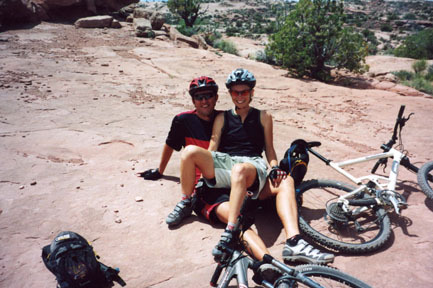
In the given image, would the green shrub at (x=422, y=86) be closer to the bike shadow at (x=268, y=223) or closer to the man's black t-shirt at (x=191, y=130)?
the bike shadow at (x=268, y=223)

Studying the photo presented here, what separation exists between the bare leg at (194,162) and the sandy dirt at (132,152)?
19.4 inches

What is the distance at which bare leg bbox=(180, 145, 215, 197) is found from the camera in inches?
104

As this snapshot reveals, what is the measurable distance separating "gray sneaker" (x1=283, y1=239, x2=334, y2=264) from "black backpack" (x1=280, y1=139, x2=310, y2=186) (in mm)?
747

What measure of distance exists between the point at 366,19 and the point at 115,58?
176ft

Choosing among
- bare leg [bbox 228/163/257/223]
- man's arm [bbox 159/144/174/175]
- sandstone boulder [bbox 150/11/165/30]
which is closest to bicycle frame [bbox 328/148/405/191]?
Answer: bare leg [bbox 228/163/257/223]

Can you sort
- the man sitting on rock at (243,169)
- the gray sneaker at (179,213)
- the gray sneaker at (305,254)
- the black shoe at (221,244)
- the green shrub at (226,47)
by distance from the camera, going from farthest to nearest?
the green shrub at (226,47) → the gray sneaker at (179,213) → the man sitting on rock at (243,169) → the gray sneaker at (305,254) → the black shoe at (221,244)

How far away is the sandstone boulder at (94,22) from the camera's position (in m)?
13.5

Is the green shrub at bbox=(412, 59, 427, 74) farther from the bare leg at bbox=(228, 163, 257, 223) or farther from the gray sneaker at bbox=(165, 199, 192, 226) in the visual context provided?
the gray sneaker at bbox=(165, 199, 192, 226)

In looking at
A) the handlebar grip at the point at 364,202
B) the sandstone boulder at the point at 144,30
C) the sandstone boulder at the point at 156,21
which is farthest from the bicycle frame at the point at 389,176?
the sandstone boulder at the point at 156,21

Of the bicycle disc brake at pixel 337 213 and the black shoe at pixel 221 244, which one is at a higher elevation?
the black shoe at pixel 221 244

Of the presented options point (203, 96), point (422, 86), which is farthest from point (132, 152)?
point (422, 86)

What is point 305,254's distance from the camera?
218 centimetres

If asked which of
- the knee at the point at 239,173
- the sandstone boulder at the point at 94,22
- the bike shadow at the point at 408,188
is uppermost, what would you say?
the sandstone boulder at the point at 94,22

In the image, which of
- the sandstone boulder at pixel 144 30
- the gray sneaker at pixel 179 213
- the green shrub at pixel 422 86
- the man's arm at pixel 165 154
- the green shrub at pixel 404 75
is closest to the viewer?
the gray sneaker at pixel 179 213
